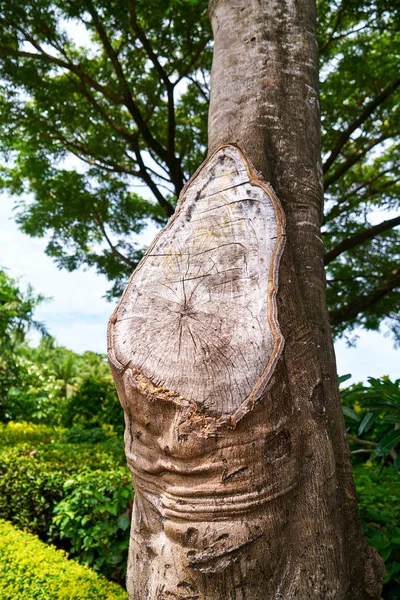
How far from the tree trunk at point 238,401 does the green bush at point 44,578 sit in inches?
53.9

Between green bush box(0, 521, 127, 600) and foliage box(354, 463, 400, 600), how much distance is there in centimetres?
129

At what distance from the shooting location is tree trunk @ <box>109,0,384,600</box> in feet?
4.52

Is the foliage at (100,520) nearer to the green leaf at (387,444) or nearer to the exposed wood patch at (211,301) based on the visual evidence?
the green leaf at (387,444)

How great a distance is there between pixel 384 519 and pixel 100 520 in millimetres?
1770

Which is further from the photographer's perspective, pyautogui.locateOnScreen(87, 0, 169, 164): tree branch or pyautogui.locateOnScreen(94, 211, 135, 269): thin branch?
pyautogui.locateOnScreen(94, 211, 135, 269): thin branch

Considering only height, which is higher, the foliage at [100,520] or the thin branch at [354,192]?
the thin branch at [354,192]

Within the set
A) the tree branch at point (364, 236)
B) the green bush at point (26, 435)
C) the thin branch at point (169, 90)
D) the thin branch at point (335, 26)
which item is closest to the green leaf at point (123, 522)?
the green bush at point (26, 435)

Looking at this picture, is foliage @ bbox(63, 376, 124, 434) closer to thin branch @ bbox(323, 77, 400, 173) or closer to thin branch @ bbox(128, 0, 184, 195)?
thin branch @ bbox(128, 0, 184, 195)

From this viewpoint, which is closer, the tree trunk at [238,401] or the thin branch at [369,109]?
the tree trunk at [238,401]

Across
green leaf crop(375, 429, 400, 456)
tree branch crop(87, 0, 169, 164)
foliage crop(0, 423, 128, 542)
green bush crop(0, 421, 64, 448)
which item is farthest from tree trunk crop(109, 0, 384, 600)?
tree branch crop(87, 0, 169, 164)

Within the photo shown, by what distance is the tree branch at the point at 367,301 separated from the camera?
22.3ft

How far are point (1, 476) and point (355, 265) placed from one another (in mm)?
5602

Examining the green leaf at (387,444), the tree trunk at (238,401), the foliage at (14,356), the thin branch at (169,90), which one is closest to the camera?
the tree trunk at (238,401)

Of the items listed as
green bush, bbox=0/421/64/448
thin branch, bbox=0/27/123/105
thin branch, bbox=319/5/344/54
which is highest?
thin branch, bbox=319/5/344/54
